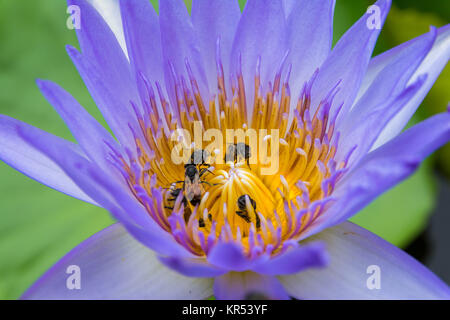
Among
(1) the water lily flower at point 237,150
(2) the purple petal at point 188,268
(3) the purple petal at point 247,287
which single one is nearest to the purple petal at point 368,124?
(1) the water lily flower at point 237,150

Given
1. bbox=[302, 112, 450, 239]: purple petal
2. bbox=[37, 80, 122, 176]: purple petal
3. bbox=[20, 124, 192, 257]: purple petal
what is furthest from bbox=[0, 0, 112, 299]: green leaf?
bbox=[302, 112, 450, 239]: purple petal

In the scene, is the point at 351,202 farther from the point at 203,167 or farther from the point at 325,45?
the point at 203,167

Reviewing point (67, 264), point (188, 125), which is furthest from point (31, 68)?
point (67, 264)

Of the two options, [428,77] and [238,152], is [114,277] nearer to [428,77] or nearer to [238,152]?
[238,152]

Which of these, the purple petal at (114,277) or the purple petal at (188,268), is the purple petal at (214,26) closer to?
the purple petal at (114,277)

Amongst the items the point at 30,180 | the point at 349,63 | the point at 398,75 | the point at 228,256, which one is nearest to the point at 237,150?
the point at 349,63

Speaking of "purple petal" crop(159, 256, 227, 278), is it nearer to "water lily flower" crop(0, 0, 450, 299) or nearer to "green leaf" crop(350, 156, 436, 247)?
"water lily flower" crop(0, 0, 450, 299)
